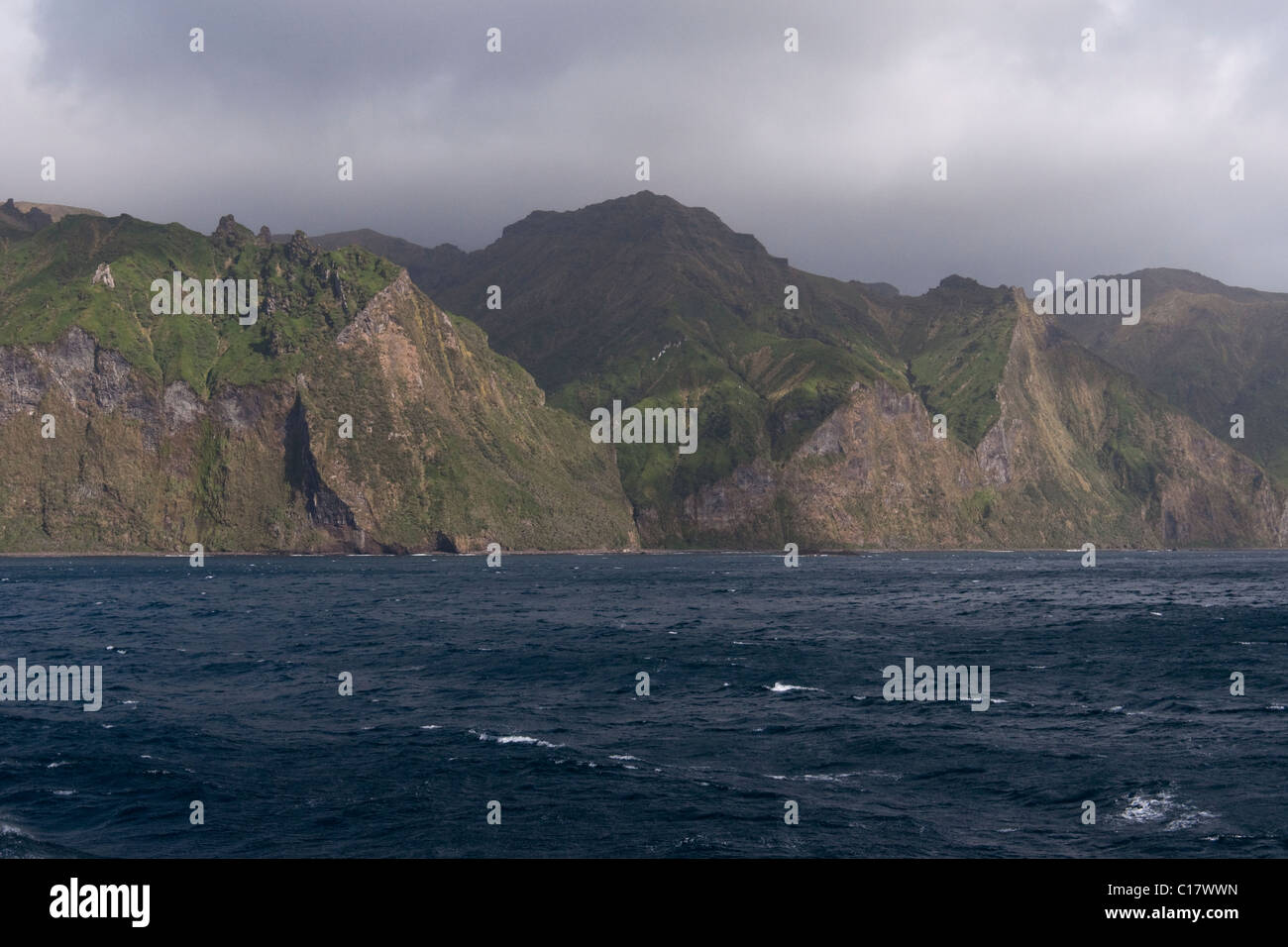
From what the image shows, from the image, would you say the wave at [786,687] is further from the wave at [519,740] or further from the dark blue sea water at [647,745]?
the wave at [519,740]

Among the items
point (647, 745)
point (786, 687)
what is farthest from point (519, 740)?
point (786, 687)

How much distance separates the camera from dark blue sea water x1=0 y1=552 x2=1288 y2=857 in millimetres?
40531

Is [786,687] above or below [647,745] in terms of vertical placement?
below

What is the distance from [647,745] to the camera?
5550cm

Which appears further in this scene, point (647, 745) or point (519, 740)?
point (519, 740)

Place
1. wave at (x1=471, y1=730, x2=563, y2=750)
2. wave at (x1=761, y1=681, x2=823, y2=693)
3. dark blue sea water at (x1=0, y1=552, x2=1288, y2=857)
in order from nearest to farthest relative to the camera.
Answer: dark blue sea water at (x1=0, y1=552, x2=1288, y2=857)
wave at (x1=471, y1=730, x2=563, y2=750)
wave at (x1=761, y1=681, x2=823, y2=693)

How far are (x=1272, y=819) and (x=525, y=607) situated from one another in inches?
4323

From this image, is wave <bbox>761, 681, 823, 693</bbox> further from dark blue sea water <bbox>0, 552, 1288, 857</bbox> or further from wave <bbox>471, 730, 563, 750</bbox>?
wave <bbox>471, 730, 563, 750</bbox>

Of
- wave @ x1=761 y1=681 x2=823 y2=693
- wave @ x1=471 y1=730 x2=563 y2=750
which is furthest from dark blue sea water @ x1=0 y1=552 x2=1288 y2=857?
wave @ x1=471 y1=730 x2=563 y2=750

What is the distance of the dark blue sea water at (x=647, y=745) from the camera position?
4053 centimetres

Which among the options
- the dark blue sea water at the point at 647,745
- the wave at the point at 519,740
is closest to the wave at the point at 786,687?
the dark blue sea water at the point at 647,745

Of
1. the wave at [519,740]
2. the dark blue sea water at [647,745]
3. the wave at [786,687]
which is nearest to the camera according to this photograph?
the dark blue sea water at [647,745]

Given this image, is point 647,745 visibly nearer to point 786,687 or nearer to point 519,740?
point 519,740
